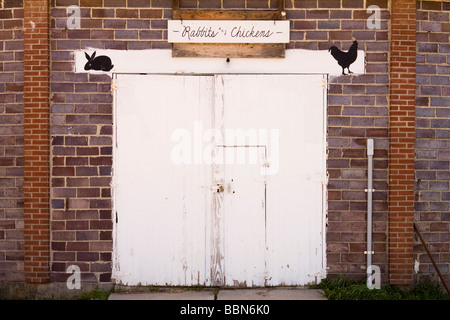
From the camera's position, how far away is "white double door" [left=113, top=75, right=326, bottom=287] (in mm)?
6262

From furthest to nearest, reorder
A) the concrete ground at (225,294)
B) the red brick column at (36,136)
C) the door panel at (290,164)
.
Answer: the door panel at (290,164) < the red brick column at (36,136) < the concrete ground at (225,294)

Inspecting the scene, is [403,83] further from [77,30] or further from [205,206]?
[77,30]

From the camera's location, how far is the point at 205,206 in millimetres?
6285

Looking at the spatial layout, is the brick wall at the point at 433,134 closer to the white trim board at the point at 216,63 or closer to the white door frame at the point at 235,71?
the white trim board at the point at 216,63

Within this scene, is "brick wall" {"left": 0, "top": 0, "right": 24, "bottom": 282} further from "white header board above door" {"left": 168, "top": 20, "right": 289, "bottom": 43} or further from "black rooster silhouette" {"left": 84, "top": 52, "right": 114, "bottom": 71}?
"white header board above door" {"left": 168, "top": 20, "right": 289, "bottom": 43}

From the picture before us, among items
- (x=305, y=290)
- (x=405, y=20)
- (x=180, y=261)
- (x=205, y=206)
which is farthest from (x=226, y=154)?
(x=405, y=20)

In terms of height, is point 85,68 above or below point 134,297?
above

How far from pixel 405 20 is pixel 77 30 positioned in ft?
14.3

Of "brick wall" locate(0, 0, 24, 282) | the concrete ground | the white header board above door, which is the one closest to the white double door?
the concrete ground

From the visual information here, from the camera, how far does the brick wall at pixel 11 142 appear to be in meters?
6.27

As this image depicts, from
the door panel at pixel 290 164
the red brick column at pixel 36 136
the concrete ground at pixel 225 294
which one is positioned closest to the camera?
the concrete ground at pixel 225 294

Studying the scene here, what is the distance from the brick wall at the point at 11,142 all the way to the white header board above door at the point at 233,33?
2.11m

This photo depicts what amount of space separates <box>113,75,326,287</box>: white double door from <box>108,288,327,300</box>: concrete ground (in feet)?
0.40

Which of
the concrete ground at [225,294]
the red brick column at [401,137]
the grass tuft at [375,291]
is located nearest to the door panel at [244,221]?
the concrete ground at [225,294]
